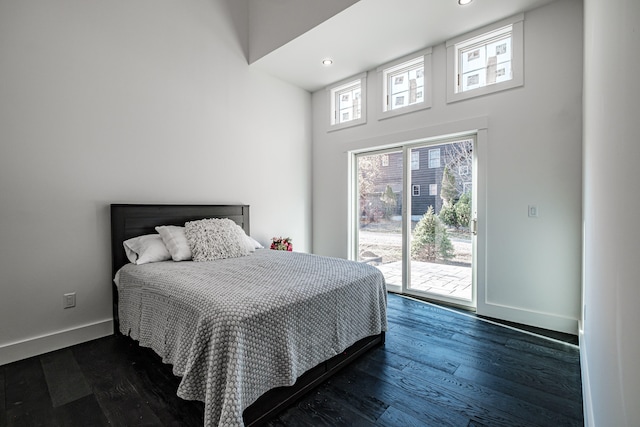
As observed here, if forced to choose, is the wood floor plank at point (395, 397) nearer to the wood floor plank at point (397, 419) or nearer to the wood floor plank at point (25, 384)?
the wood floor plank at point (397, 419)

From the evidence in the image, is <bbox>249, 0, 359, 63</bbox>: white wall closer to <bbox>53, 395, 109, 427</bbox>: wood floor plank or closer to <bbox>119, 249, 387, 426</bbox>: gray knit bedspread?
<bbox>119, 249, 387, 426</bbox>: gray knit bedspread

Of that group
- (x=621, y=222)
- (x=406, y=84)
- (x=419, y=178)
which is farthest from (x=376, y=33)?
(x=621, y=222)

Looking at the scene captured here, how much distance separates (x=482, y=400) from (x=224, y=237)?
2.35 meters

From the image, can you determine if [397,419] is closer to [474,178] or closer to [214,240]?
[214,240]

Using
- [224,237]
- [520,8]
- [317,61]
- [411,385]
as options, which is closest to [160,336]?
[224,237]

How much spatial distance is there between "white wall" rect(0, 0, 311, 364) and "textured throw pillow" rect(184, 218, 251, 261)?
0.55 metres

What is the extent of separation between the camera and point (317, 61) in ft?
11.9

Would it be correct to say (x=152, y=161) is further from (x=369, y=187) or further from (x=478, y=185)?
(x=478, y=185)

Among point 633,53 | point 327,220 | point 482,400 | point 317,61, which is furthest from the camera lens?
point 327,220

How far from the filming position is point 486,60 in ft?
9.95

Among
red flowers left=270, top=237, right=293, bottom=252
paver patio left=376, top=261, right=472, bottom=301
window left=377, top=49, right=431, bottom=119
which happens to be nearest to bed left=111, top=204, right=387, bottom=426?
red flowers left=270, top=237, right=293, bottom=252

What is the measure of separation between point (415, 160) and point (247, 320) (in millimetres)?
2950

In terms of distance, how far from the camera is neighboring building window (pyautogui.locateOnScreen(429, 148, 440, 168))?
11.2 feet

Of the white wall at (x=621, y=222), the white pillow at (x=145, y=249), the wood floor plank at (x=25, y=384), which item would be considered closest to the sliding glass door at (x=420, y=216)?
the white wall at (x=621, y=222)
